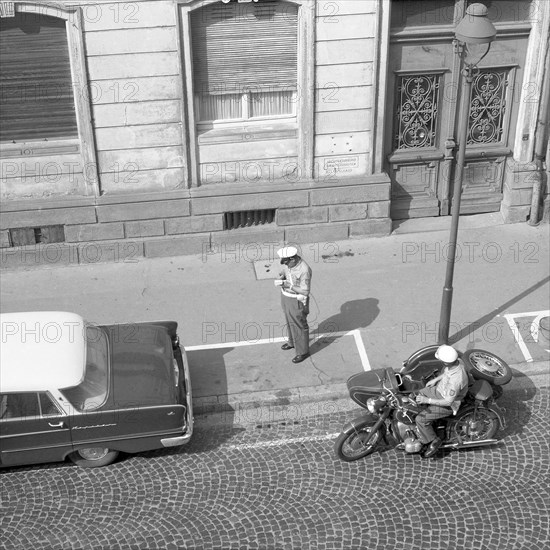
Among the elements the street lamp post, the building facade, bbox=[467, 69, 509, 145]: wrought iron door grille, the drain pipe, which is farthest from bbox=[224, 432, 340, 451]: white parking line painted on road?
bbox=[467, 69, 509, 145]: wrought iron door grille

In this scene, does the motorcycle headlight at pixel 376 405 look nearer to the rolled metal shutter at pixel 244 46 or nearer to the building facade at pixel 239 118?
the building facade at pixel 239 118

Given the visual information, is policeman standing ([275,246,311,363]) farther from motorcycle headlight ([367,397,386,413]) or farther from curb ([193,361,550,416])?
motorcycle headlight ([367,397,386,413])

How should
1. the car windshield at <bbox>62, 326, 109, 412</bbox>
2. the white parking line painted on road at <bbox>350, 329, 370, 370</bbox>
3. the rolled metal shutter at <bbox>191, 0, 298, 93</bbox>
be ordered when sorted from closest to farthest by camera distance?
the car windshield at <bbox>62, 326, 109, 412</bbox> < the white parking line painted on road at <bbox>350, 329, 370, 370</bbox> < the rolled metal shutter at <bbox>191, 0, 298, 93</bbox>

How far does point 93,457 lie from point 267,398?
230 centimetres

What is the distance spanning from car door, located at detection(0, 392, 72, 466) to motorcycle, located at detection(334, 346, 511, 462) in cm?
303

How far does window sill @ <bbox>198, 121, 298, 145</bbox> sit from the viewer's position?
13.7 metres

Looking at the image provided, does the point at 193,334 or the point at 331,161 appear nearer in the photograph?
the point at 193,334

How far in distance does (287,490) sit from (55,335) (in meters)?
3.11

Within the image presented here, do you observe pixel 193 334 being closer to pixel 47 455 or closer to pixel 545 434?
pixel 47 455

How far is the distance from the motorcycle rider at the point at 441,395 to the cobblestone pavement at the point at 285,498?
0.39m

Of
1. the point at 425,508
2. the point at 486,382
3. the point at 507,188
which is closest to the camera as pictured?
the point at 425,508

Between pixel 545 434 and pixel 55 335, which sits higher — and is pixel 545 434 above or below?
below

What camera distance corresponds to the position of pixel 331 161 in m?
14.0

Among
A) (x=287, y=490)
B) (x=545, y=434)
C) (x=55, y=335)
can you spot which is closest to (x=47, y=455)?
(x=55, y=335)
